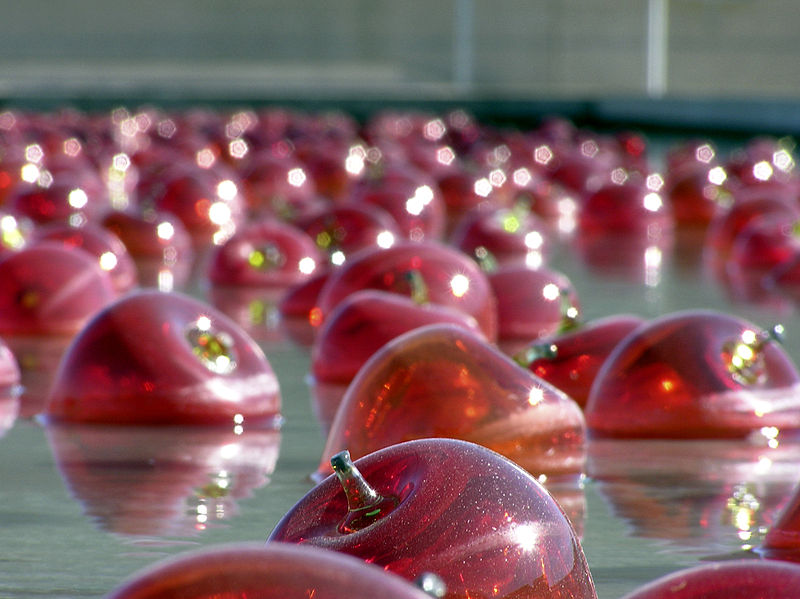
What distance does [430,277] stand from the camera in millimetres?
2977

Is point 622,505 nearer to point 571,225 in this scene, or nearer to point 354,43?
point 571,225

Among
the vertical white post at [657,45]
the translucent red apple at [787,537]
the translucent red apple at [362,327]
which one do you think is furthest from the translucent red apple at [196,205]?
the vertical white post at [657,45]

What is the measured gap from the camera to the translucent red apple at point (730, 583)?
3.66 ft

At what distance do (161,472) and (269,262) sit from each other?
198cm

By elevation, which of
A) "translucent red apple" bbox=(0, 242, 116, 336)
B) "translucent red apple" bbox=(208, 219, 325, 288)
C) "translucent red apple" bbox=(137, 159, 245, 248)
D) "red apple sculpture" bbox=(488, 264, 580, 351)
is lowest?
"translucent red apple" bbox=(137, 159, 245, 248)

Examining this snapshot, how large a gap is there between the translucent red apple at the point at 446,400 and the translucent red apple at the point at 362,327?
64cm

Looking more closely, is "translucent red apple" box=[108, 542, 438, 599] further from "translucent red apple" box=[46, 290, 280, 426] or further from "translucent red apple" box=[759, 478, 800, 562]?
"translucent red apple" box=[46, 290, 280, 426]

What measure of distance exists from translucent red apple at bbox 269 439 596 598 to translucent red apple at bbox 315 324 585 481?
0.58 metres

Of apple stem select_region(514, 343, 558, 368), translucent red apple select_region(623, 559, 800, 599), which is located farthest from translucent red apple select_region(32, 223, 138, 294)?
translucent red apple select_region(623, 559, 800, 599)

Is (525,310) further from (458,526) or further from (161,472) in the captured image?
(458,526)

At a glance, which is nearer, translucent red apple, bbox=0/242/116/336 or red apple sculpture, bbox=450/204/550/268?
translucent red apple, bbox=0/242/116/336

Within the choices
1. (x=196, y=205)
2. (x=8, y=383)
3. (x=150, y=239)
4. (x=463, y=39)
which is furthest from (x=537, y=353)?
(x=463, y=39)

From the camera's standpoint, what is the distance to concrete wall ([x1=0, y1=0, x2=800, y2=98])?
1536 centimetres

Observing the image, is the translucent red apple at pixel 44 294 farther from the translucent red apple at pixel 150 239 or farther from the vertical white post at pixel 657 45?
the vertical white post at pixel 657 45
